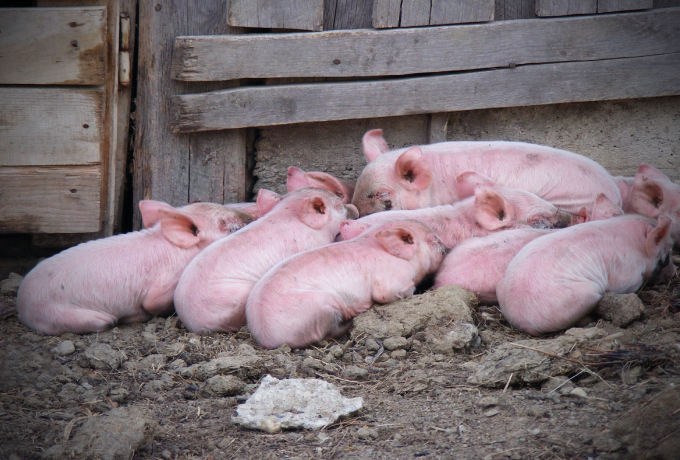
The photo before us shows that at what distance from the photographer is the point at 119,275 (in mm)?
3525

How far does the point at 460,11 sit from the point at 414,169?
1113 mm

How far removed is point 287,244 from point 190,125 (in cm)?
112

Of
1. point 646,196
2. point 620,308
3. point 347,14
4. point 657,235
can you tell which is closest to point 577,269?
point 620,308

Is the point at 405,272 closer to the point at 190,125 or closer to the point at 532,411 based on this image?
the point at 532,411

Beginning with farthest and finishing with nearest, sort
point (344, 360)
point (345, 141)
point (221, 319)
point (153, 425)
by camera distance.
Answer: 1. point (345, 141)
2. point (221, 319)
3. point (344, 360)
4. point (153, 425)

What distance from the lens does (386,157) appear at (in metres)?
4.14

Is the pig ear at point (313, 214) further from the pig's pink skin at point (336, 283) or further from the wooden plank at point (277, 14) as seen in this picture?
the wooden plank at point (277, 14)

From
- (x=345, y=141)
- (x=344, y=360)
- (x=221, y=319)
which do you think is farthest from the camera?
(x=345, y=141)

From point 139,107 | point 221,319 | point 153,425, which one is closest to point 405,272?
point 221,319

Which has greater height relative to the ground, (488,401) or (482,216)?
(482,216)

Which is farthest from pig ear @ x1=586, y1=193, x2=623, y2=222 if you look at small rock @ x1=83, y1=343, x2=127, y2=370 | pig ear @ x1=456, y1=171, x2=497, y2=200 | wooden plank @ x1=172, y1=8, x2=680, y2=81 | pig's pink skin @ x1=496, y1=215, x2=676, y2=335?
small rock @ x1=83, y1=343, x2=127, y2=370

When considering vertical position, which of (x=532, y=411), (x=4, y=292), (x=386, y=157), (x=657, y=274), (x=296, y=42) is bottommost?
(x=4, y=292)

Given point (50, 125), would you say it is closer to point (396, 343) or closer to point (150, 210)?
point (150, 210)

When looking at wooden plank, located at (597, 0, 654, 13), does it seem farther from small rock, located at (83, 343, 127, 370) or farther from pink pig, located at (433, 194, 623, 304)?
small rock, located at (83, 343, 127, 370)
